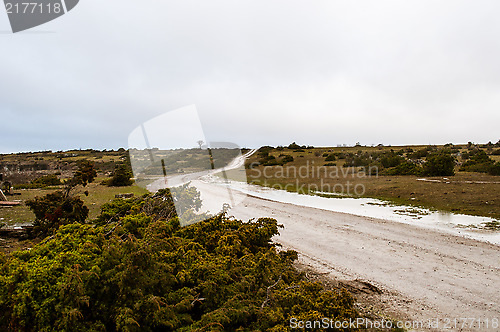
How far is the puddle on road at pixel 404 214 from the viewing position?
11.0 m

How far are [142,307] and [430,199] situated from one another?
1807cm

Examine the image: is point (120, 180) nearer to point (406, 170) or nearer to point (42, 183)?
point (42, 183)

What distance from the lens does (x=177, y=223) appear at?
6961 millimetres

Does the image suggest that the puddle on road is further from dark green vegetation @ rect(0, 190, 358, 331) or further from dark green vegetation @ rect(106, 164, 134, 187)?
dark green vegetation @ rect(106, 164, 134, 187)

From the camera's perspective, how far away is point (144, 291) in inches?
140

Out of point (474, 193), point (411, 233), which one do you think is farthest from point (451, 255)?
point (474, 193)

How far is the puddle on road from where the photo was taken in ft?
36.0
